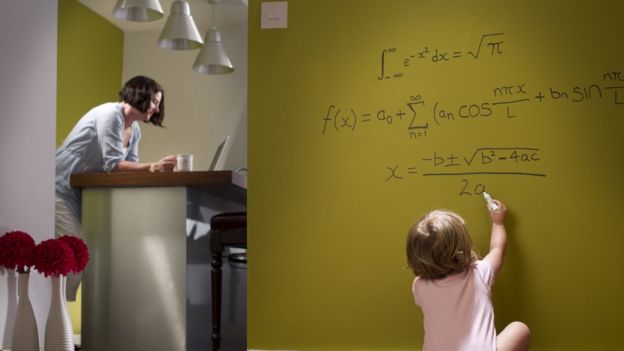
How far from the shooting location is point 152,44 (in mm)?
6652

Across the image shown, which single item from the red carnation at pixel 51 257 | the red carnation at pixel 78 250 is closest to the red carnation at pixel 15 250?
the red carnation at pixel 51 257

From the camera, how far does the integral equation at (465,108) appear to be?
7.80 feet

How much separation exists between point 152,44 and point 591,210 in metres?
5.03

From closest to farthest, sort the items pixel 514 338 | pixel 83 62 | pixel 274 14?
pixel 514 338, pixel 274 14, pixel 83 62

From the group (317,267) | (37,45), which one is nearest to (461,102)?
(317,267)

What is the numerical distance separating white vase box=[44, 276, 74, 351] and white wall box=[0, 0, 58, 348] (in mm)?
143

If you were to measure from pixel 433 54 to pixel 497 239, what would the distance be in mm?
648

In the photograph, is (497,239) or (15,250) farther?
(497,239)

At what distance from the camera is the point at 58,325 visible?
2297 millimetres

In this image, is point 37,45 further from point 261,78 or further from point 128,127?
point 128,127

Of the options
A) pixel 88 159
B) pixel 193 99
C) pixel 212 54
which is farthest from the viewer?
pixel 193 99

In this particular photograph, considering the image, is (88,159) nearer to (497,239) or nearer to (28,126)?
(28,126)

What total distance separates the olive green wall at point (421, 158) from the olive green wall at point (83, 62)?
10.9 ft

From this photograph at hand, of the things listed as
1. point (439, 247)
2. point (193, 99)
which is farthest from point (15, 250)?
point (193, 99)
